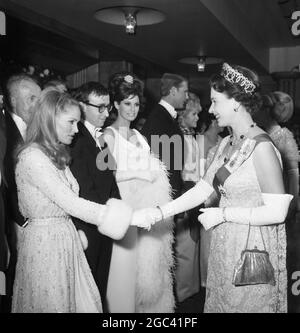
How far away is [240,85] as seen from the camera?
1.89 meters

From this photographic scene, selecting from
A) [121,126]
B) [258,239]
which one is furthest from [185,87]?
[258,239]

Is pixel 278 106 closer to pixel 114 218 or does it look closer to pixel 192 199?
pixel 192 199

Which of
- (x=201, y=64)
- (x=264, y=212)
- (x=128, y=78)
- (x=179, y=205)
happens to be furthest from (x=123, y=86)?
(x=201, y=64)

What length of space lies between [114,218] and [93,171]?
44 centimetres

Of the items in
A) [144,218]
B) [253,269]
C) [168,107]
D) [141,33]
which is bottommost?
[253,269]

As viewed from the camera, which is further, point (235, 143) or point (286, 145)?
point (286, 145)

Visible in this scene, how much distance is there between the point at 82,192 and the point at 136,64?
262cm

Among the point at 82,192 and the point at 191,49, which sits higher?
the point at 191,49

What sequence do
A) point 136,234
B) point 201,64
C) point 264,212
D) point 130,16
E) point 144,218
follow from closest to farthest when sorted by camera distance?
1. point 264,212
2. point 144,218
3. point 136,234
4. point 130,16
5. point 201,64

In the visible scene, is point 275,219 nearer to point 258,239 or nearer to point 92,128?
point 258,239

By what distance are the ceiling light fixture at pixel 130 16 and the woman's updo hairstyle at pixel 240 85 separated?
126 centimetres

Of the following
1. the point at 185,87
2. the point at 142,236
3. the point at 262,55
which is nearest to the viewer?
the point at 142,236

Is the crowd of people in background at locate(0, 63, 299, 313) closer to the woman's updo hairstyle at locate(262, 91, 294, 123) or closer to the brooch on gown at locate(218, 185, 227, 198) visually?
the brooch on gown at locate(218, 185, 227, 198)

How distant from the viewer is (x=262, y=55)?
5.31 m
